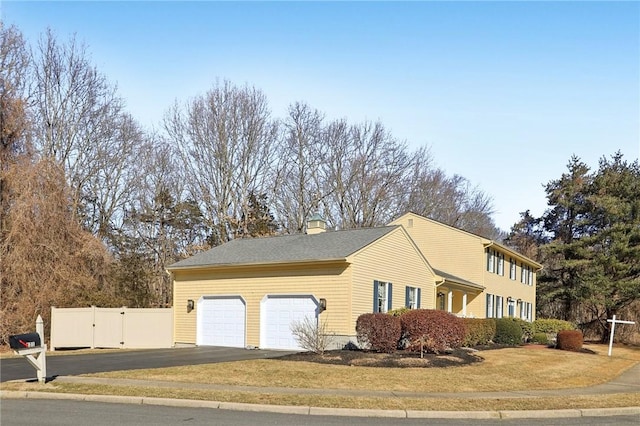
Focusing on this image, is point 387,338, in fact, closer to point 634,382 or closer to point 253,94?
point 634,382

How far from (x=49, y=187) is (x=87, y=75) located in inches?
495

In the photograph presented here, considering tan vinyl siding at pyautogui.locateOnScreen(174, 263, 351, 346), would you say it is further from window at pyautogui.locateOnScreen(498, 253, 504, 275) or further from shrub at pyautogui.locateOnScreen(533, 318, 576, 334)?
window at pyautogui.locateOnScreen(498, 253, 504, 275)

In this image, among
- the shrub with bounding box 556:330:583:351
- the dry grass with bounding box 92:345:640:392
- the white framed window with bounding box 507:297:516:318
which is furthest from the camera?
the white framed window with bounding box 507:297:516:318

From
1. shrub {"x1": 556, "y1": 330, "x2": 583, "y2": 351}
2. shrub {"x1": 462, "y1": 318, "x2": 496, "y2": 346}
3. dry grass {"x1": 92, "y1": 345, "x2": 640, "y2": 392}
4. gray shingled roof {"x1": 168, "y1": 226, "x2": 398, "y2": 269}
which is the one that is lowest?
shrub {"x1": 556, "y1": 330, "x2": 583, "y2": 351}

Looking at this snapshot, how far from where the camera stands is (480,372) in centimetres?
1573

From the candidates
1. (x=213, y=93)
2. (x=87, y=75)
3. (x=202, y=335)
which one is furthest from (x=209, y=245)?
(x=202, y=335)

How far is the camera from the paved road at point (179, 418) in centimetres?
915

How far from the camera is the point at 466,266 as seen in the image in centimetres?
3391

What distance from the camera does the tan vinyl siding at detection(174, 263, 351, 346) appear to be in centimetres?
2119

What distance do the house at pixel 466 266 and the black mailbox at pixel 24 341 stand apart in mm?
21124

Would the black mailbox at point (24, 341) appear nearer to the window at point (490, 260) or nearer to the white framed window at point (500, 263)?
the window at point (490, 260)

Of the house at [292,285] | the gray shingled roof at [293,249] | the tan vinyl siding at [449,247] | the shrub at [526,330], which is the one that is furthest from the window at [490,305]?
the gray shingled roof at [293,249]

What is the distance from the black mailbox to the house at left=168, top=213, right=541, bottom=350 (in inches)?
419

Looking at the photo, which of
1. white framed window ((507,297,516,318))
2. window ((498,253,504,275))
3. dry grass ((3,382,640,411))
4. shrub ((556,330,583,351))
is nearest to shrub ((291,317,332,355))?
dry grass ((3,382,640,411))
